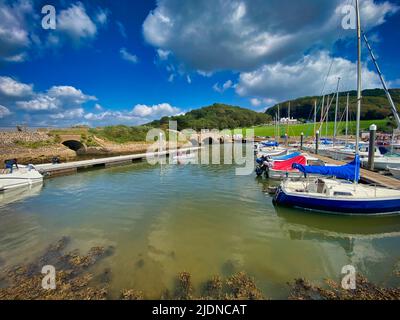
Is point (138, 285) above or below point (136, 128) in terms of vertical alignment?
below

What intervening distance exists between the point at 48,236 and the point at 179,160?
30283 millimetres

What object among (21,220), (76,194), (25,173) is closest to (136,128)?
(25,173)

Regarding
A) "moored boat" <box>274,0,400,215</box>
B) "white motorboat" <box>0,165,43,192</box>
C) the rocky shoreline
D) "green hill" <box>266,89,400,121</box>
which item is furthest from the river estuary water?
"green hill" <box>266,89,400,121</box>

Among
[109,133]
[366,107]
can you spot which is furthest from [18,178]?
[366,107]

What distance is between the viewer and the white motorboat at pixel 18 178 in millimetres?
21466

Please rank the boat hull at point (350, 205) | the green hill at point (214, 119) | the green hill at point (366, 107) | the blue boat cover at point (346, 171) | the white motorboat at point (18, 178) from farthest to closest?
the green hill at point (214, 119) < the green hill at point (366, 107) < the white motorboat at point (18, 178) < the blue boat cover at point (346, 171) < the boat hull at point (350, 205)

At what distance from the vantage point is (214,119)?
5315 inches

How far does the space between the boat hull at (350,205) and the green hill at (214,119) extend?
9840 centimetres

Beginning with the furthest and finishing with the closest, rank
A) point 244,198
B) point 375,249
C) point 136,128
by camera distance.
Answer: point 136,128 < point 244,198 < point 375,249

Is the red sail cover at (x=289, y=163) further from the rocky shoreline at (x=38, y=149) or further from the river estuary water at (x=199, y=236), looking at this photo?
the rocky shoreline at (x=38, y=149)

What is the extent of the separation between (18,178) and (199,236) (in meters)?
22.9

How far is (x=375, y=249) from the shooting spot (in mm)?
9930

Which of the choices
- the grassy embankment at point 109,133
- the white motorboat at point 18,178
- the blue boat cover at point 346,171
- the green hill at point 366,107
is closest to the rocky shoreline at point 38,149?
the grassy embankment at point 109,133
